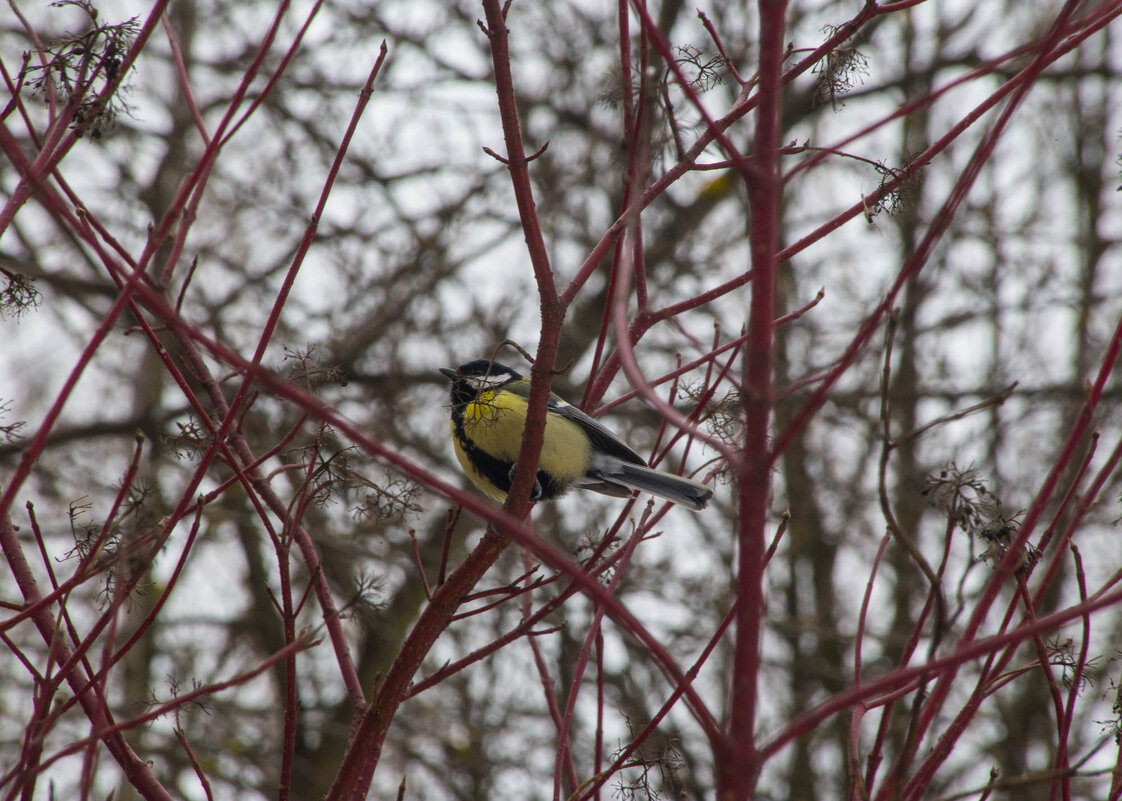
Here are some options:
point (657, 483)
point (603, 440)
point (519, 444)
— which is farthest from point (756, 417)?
point (603, 440)

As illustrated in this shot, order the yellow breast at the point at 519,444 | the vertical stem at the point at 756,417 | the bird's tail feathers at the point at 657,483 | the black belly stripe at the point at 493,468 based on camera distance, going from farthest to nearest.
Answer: the black belly stripe at the point at 493,468
the yellow breast at the point at 519,444
the bird's tail feathers at the point at 657,483
the vertical stem at the point at 756,417

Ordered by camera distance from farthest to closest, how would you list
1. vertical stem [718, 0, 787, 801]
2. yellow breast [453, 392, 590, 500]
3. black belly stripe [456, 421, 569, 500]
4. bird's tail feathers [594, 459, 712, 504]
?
black belly stripe [456, 421, 569, 500] < yellow breast [453, 392, 590, 500] < bird's tail feathers [594, 459, 712, 504] < vertical stem [718, 0, 787, 801]

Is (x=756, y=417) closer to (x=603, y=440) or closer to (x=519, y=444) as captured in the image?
(x=519, y=444)

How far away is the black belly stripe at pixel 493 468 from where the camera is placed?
422cm

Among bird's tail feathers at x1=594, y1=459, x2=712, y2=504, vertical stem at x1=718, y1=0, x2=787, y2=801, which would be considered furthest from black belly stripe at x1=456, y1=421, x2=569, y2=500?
vertical stem at x1=718, y1=0, x2=787, y2=801

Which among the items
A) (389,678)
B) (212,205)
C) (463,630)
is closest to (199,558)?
(463,630)

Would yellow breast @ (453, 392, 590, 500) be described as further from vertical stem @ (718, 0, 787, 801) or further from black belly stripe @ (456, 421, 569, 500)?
vertical stem @ (718, 0, 787, 801)

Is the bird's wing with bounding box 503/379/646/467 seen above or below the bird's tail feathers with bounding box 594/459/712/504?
→ above

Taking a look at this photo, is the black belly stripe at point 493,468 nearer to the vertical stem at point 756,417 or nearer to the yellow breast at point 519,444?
the yellow breast at point 519,444

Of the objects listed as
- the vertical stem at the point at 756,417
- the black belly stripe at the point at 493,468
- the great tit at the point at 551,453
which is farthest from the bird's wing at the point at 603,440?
the vertical stem at the point at 756,417

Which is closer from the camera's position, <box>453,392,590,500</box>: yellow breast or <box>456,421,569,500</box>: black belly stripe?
<box>453,392,590,500</box>: yellow breast

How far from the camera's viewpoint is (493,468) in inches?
167

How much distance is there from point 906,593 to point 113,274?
842cm

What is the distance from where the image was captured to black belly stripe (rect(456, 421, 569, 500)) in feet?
13.9
